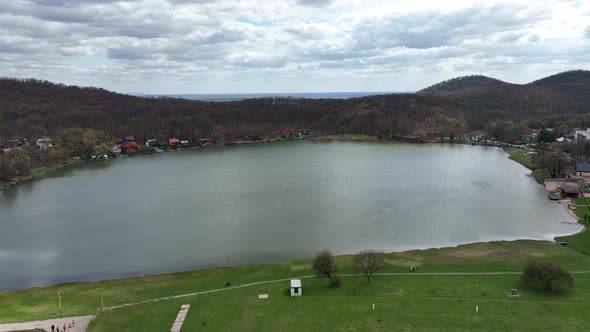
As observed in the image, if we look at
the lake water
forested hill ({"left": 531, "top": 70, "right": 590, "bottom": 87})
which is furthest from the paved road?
forested hill ({"left": 531, "top": 70, "right": 590, "bottom": 87})

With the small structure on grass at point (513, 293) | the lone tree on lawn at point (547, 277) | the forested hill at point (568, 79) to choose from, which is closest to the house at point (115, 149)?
the small structure on grass at point (513, 293)

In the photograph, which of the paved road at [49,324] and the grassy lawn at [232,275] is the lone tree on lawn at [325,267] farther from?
the paved road at [49,324]

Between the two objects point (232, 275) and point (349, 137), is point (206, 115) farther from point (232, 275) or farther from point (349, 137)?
point (232, 275)

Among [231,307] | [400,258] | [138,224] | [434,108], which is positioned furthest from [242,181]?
[434,108]

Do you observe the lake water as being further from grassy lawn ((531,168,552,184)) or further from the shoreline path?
the shoreline path

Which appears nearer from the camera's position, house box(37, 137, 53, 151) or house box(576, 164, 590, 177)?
house box(576, 164, 590, 177)

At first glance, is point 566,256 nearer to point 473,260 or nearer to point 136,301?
point 473,260
